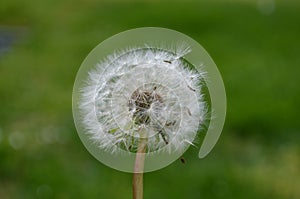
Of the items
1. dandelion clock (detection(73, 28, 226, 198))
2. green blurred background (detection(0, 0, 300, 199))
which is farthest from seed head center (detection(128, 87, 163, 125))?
green blurred background (detection(0, 0, 300, 199))

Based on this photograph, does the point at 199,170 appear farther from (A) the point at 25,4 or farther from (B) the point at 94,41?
(A) the point at 25,4

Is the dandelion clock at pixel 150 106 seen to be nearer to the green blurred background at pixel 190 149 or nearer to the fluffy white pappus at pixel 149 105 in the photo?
the fluffy white pappus at pixel 149 105

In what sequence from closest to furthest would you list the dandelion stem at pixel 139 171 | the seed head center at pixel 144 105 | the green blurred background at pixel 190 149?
1. the dandelion stem at pixel 139 171
2. the seed head center at pixel 144 105
3. the green blurred background at pixel 190 149

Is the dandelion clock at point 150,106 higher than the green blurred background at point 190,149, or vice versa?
the green blurred background at point 190,149

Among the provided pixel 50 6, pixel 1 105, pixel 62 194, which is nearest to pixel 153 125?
pixel 62 194

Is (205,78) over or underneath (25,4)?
underneath

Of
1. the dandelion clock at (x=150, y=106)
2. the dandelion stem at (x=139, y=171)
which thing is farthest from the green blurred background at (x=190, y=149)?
the dandelion stem at (x=139, y=171)
